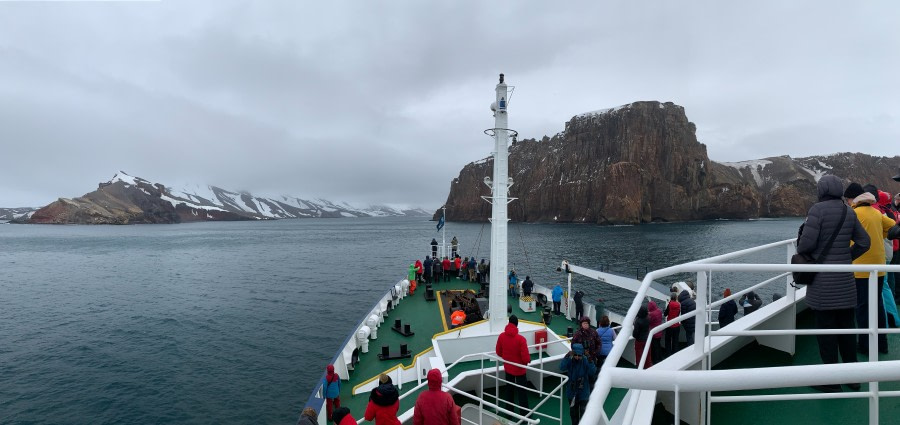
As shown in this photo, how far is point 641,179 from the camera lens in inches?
6127

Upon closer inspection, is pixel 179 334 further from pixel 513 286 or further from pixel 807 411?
pixel 807 411

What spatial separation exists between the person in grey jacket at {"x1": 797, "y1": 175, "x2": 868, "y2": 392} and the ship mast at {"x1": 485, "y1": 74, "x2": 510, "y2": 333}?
827cm

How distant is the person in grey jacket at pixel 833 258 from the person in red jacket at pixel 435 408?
3.98m

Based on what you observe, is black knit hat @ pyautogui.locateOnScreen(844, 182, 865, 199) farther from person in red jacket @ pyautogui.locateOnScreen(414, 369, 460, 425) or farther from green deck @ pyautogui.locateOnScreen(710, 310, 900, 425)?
person in red jacket @ pyautogui.locateOnScreen(414, 369, 460, 425)

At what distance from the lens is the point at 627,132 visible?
175375 millimetres

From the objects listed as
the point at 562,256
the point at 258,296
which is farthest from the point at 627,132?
Result: the point at 258,296

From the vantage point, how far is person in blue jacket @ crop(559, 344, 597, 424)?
22.8 feet

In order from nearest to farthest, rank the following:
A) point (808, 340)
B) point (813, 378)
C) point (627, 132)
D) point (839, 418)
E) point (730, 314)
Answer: point (813, 378)
point (839, 418)
point (808, 340)
point (730, 314)
point (627, 132)

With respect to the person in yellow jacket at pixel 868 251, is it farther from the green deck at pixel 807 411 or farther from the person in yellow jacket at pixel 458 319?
the person in yellow jacket at pixel 458 319

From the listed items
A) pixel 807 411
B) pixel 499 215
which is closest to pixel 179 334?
pixel 499 215

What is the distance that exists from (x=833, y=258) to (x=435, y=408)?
15.3 ft

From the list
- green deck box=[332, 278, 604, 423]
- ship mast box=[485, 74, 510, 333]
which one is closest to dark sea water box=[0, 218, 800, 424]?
green deck box=[332, 278, 604, 423]

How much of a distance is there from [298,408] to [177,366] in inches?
330

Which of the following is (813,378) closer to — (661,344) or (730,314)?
(661,344)
